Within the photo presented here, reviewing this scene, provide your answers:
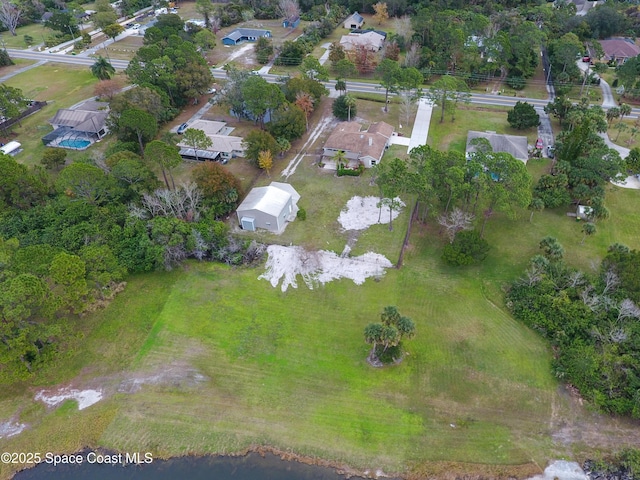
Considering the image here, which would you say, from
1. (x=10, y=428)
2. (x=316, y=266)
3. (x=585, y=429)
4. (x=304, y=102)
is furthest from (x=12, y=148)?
(x=585, y=429)

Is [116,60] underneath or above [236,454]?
above

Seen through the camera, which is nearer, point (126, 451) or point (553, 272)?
point (126, 451)

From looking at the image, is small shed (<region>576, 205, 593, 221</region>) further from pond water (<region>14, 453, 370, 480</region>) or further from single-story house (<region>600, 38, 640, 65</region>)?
single-story house (<region>600, 38, 640, 65</region>)

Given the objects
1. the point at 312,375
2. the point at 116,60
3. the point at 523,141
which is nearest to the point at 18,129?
the point at 116,60

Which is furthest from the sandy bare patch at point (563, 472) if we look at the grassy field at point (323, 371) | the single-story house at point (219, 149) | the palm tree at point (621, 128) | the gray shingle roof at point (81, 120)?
the gray shingle roof at point (81, 120)

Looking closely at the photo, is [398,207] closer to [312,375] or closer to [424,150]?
[424,150]

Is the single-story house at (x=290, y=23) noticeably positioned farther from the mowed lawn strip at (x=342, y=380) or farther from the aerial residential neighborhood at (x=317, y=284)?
the mowed lawn strip at (x=342, y=380)

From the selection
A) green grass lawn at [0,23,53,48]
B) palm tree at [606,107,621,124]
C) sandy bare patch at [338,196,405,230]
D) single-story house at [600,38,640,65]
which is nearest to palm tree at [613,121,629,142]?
palm tree at [606,107,621,124]
